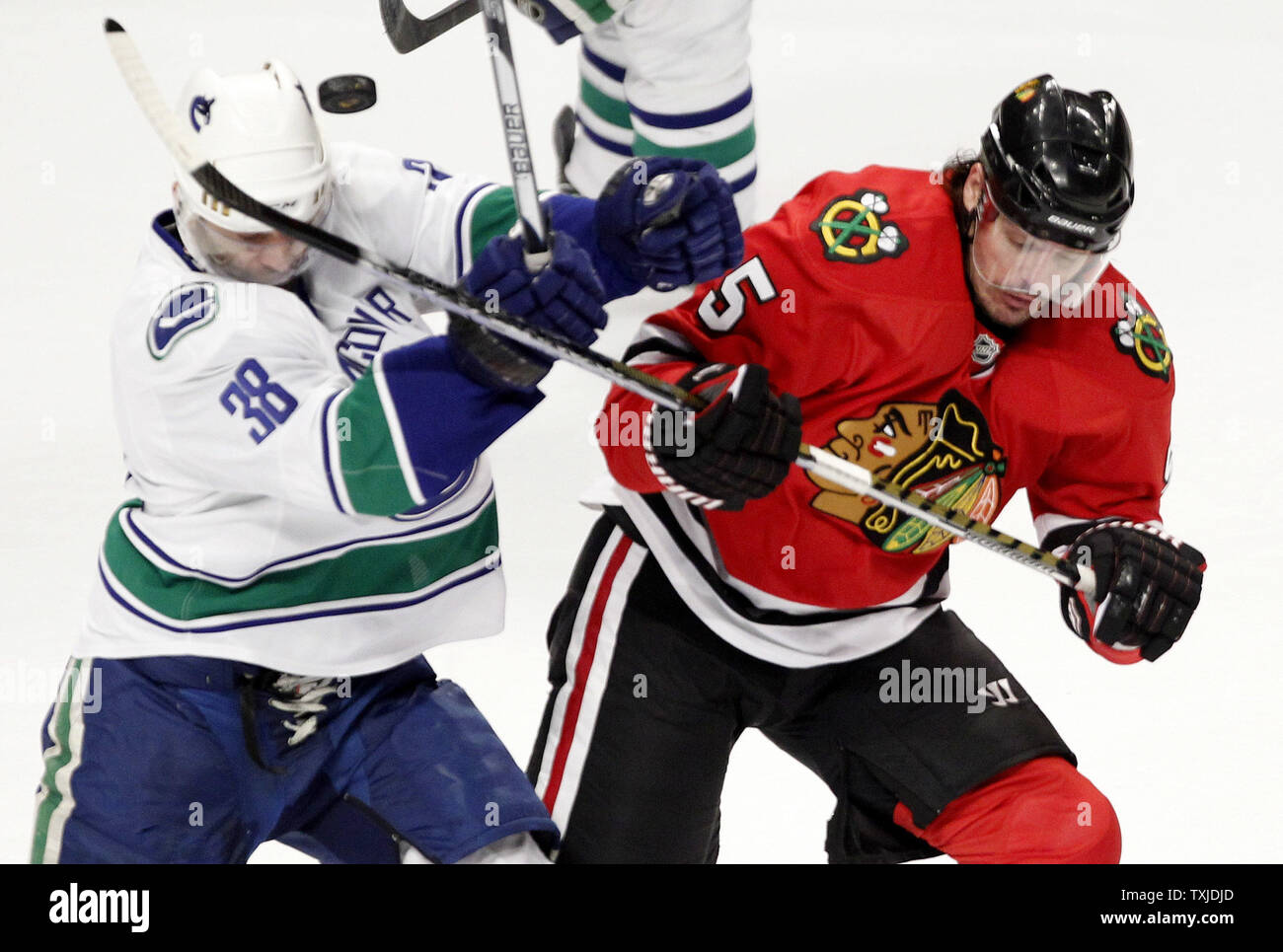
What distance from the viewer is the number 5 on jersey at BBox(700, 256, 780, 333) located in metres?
2.39

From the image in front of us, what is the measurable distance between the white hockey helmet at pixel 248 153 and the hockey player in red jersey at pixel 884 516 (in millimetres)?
498

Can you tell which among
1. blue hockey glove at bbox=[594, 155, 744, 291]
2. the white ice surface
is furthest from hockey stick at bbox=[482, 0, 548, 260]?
the white ice surface

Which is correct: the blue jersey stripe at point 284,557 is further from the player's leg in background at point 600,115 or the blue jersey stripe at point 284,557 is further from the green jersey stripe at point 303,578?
the player's leg in background at point 600,115

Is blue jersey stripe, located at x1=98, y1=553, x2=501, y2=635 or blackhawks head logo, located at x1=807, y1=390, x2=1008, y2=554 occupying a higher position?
blackhawks head logo, located at x1=807, y1=390, x2=1008, y2=554

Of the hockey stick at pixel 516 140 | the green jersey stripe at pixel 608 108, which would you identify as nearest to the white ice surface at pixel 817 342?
the green jersey stripe at pixel 608 108

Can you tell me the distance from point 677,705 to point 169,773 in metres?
0.70

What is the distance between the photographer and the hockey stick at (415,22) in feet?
8.70

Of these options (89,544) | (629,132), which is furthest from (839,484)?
(89,544)

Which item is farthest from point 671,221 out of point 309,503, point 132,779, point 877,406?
point 132,779

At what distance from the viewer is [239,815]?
235 cm

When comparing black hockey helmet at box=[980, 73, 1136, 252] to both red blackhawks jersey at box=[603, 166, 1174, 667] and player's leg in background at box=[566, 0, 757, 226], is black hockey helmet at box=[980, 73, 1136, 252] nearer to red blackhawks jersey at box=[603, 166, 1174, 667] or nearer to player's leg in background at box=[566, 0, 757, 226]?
red blackhawks jersey at box=[603, 166, 1174, 667]

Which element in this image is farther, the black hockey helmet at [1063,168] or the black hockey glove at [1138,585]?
the black hockey glove at [1138,585]
